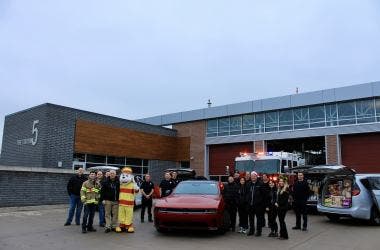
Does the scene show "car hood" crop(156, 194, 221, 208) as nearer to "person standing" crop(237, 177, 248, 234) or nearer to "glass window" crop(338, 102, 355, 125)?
"person standing" crop(237, 177, 248, 234)

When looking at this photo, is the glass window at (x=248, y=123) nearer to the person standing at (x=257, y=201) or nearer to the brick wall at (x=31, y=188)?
the brick wall at (x=31, y=188)

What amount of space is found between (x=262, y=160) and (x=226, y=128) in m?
14.8

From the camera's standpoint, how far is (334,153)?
28.4 meters

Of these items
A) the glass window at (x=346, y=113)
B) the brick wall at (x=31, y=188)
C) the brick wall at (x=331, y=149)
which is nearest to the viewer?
the brick wall at (x=31, y=188)

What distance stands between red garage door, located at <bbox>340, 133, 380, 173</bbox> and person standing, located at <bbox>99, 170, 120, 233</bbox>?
2057cm

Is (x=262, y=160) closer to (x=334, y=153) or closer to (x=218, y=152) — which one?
(x=334, y=153)

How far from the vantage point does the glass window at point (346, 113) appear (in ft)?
92.1

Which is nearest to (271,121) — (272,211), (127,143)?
(127,143)

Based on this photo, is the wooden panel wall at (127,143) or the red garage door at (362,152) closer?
the red garage door at (362,152)

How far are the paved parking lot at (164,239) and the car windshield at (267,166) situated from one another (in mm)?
6681

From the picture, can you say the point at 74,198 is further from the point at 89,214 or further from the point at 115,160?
the point at 115,160

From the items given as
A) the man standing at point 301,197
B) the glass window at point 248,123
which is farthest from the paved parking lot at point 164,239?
the glass window at point 248,123

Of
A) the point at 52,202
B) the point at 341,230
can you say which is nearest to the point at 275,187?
the point at 341,230

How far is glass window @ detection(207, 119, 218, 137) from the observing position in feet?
116
